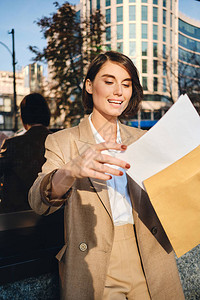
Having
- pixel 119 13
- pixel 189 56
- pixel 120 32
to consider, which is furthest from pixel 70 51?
pixel 189 56

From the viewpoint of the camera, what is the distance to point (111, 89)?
4.55ft

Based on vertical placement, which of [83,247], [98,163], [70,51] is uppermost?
[70,51]

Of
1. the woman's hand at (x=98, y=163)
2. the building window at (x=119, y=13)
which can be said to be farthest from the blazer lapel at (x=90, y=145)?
the building window at (x=119, y=13)

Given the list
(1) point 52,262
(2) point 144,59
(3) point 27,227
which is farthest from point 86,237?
(2) point 144,59

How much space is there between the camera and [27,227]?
7.09 ft

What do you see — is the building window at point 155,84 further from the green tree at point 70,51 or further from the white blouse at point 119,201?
the white blouse at point 119,201

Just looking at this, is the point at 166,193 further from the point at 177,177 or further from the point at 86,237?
the point at 86,237

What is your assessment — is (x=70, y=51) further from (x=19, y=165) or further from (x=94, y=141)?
(x=94, y=141)

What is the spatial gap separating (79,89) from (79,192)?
1.39 m

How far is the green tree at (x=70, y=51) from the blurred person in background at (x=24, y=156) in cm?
21

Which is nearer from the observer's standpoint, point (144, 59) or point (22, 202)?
Result: point (22, 202)

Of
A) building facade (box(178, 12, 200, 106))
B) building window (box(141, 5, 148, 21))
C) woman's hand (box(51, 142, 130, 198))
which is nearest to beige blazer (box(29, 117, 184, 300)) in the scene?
woman's hand (box(51, 142, 130, 198))

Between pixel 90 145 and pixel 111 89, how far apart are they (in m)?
0.30

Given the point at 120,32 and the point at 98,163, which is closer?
the point at 98,163
